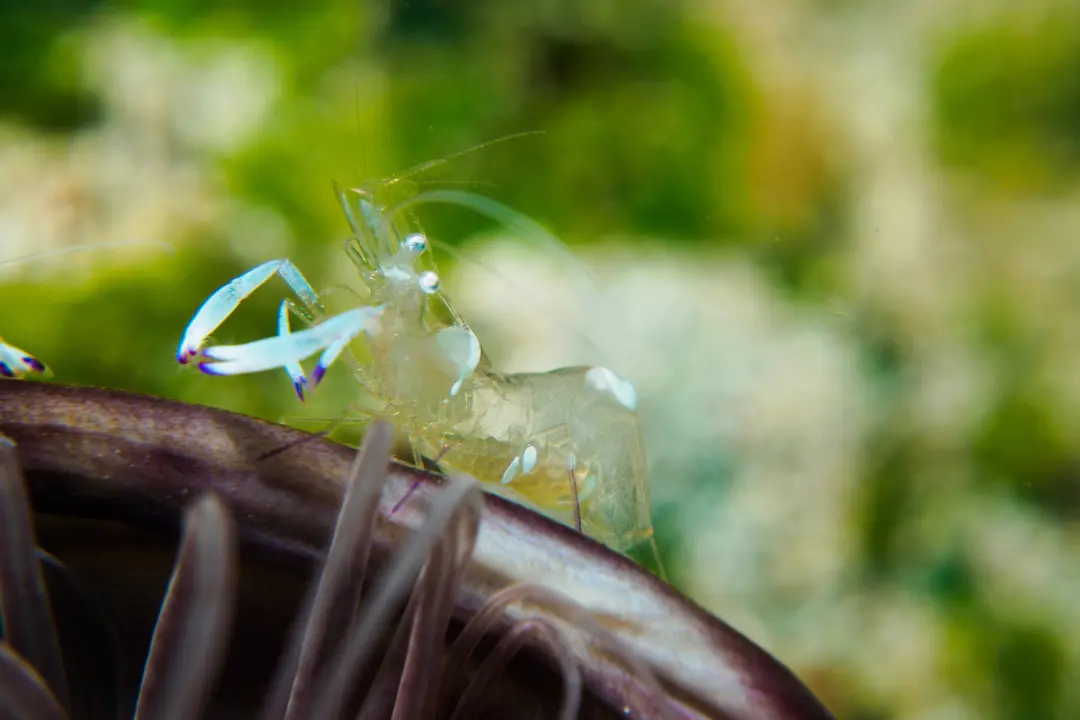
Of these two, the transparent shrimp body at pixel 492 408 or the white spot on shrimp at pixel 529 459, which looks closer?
the transparent shrimp body at pixel 492 408

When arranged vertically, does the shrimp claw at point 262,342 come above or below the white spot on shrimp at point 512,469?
above

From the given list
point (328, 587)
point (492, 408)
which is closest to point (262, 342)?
point (328, 587)

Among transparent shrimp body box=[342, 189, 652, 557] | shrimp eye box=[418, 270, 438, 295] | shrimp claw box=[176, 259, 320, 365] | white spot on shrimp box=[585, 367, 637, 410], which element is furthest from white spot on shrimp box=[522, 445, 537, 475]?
shrimp claw box=[176, 259, 320, 365]

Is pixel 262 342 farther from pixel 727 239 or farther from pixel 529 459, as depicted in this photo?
pixel 727 239

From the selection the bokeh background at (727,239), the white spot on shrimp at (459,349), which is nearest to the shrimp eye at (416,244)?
the white spot on shrimp at (459,349)

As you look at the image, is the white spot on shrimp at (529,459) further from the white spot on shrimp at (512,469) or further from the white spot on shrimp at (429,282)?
the white spot on shrimp at (429,282)

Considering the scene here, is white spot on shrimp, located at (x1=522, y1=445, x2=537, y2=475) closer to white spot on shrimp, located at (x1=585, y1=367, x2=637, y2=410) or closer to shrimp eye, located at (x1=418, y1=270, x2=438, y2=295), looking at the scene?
white spot on shrimp, located at (x1=585, y1=367, x2=637, y2=410)
